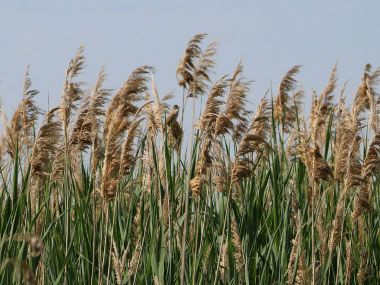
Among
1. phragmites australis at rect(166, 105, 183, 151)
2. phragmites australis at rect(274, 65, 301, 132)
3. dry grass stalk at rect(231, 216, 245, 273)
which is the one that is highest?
phragmites australis at rect(274, 65, 301, 132)

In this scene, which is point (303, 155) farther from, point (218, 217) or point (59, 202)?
point (59, 202)

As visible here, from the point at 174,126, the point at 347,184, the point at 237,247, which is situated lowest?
the point at 237,247

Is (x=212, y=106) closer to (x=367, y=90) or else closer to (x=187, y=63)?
(x=187, y=63)

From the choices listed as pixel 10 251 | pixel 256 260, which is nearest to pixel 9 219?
pixel 10 251

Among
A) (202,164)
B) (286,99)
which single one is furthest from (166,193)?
(286,99)

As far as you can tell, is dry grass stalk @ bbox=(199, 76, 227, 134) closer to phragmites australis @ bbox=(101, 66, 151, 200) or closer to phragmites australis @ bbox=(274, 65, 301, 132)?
phragmites australis @ bbox=(101, 66, 151, 200)

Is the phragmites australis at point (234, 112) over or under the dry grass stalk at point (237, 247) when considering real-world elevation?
over

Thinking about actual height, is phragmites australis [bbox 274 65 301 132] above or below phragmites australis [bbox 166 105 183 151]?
above

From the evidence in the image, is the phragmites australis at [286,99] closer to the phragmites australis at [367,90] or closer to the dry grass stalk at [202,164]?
the phragmites australis at [367,90]

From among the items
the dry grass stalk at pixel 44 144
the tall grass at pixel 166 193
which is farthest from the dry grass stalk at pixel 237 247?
the dry grass stalk at pixel 44 144

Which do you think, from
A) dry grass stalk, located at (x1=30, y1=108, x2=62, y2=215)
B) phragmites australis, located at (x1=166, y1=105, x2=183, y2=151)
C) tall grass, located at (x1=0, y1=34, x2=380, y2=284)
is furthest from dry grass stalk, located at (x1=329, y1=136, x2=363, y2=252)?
dry grass stalk, located at (x1=30, y1=108, x2=62, y2=215)

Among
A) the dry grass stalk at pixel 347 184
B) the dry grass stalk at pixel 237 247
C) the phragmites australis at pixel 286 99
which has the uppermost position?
the phragmites australis at pixel 286 99

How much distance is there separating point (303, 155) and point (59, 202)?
203 centimetres

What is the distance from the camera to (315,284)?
458cm
